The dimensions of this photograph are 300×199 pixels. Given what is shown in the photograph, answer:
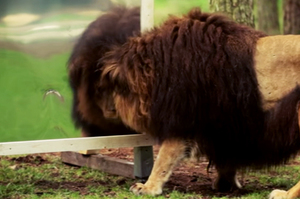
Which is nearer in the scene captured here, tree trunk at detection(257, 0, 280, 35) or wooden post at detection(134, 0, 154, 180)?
wooden post at detection(134, 0, 154, 180)

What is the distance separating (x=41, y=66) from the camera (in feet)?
18.9

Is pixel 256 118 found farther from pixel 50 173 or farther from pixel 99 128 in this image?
pixel 50 173

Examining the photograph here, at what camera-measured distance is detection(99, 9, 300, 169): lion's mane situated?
17.6 feet

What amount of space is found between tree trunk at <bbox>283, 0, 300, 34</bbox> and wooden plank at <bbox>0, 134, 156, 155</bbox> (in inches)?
282

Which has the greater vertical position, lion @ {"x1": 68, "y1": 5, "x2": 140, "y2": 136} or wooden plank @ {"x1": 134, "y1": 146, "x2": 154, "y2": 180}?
lion @ {"x1": 68, "y1": 5, "x2": 140, "y2": 136}

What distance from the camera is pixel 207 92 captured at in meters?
5.36

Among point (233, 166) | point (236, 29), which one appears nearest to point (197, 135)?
point (233, 166)

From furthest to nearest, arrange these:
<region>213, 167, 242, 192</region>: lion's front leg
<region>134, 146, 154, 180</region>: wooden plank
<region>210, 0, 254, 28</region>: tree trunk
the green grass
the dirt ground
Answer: <region>210, 0, 254, 28</region>: tree trunk
<region>134, 146, 154, 180</region>: wooden plank
<region>213, 167, 242, 192</region>: lion's front leg
the dirt ground
the green grass

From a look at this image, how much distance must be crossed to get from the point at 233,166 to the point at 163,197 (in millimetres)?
675

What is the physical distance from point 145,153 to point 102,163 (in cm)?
58

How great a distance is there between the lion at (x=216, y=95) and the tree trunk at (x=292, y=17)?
7280mm

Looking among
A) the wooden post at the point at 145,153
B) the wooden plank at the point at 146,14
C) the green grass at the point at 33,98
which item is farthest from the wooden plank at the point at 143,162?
the wooden plank at the point at 146,14

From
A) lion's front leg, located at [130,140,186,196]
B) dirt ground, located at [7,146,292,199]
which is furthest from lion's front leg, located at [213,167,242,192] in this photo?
lion's front leg, located at [130,140,186,196]

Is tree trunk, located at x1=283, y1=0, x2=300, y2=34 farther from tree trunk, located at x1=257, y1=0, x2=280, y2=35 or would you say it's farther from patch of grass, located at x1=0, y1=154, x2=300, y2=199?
patch of grass, located at x1=0, y1=154, x2=300, y2=199
